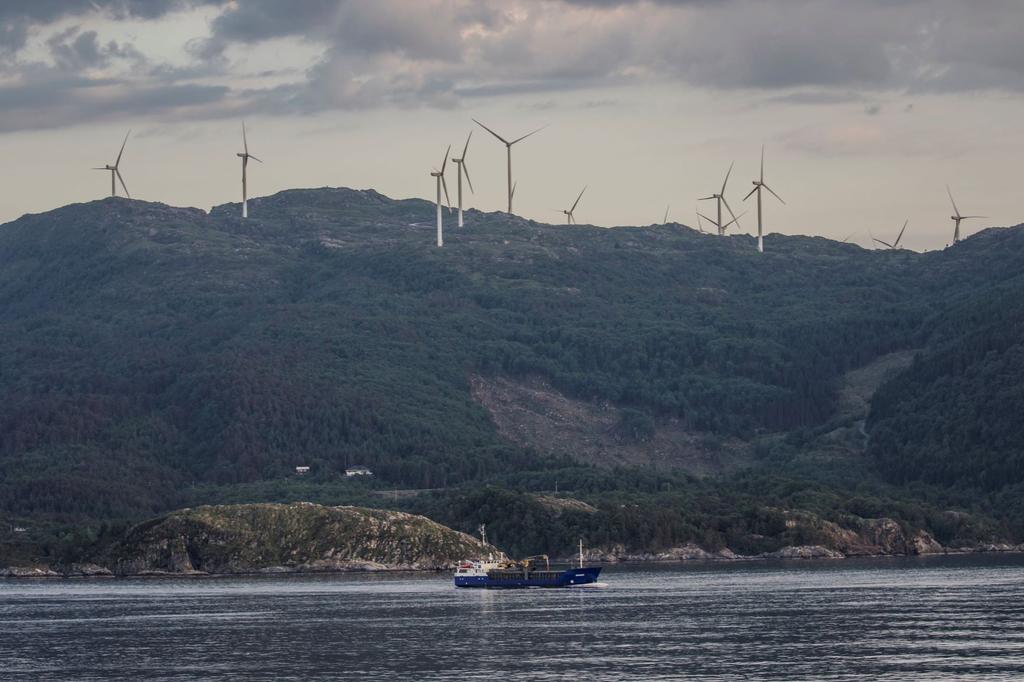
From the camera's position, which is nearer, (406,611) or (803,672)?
(803,672)

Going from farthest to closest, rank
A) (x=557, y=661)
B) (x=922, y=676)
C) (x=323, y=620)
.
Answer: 1. (x=323, y=620)
2. (x=557, y=661)
3. (x=922, y=676)

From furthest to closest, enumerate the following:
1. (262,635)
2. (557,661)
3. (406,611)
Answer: (406,611)
(262,635)
(557,661)

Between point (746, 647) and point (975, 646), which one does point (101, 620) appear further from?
point (975, 646)

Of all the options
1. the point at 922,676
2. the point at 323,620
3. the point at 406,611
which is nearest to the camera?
the point at 922,676

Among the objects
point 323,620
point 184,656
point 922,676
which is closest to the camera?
point 922,676

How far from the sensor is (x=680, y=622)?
172 meters

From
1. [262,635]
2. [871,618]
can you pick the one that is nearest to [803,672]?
[871,618]

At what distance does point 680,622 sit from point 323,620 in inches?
1444

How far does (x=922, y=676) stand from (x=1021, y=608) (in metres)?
53.9

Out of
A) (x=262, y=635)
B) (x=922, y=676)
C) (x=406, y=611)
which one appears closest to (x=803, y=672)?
(x=922, y=676)

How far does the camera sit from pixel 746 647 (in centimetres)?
14638

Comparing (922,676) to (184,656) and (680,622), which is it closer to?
(680,622)

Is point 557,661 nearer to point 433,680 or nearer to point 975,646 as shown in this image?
point 433,680

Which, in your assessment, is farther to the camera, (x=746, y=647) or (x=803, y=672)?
(x=746, y=647)
